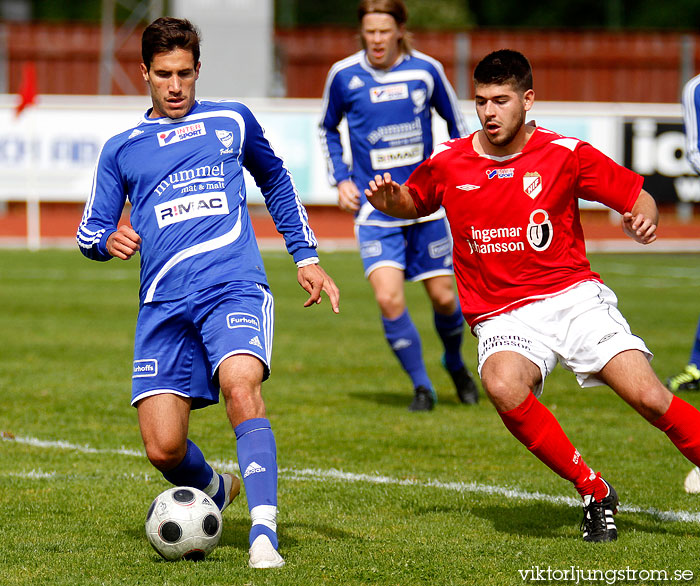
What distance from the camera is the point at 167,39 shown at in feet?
15.8

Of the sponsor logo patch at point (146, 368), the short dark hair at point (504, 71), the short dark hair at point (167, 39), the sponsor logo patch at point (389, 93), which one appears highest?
the short dark hair at point (167, 39)

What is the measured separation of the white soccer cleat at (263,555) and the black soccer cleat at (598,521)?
1.30 metres

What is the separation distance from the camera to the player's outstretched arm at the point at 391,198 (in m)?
5.11

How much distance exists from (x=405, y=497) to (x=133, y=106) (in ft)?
58.2

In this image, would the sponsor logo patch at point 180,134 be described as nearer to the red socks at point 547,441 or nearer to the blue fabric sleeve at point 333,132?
the red socks at point 547,441

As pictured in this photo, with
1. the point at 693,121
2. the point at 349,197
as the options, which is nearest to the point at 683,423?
the point at 349,197

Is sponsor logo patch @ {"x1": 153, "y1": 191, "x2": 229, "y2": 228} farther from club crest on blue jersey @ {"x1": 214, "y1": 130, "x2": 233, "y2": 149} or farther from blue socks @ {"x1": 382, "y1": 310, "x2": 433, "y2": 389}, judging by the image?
blue socks @ {"x1": 382, "y1": 310, "x2": 433, "y2": 389}

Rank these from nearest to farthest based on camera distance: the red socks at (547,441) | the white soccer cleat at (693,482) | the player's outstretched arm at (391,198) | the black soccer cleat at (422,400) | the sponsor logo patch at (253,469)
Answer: the sponsor logo patch at (253,469) < the red socks at (547,441) < the player's outstretched arm at (391,198) < the white soccer cleat at (693,482) < the black soccer cleat at (422,400)

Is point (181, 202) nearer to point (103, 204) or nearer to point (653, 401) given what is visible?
point (103, 204)

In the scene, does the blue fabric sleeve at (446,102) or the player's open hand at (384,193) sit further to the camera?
the blue fabric sleeve at (446,102)

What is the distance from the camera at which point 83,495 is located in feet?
18.5

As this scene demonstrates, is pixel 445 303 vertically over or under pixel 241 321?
under

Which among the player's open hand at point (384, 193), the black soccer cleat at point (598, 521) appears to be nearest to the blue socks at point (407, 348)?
the player's open hand at point (384, 193)

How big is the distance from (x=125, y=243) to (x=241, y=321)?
545 millimetres
